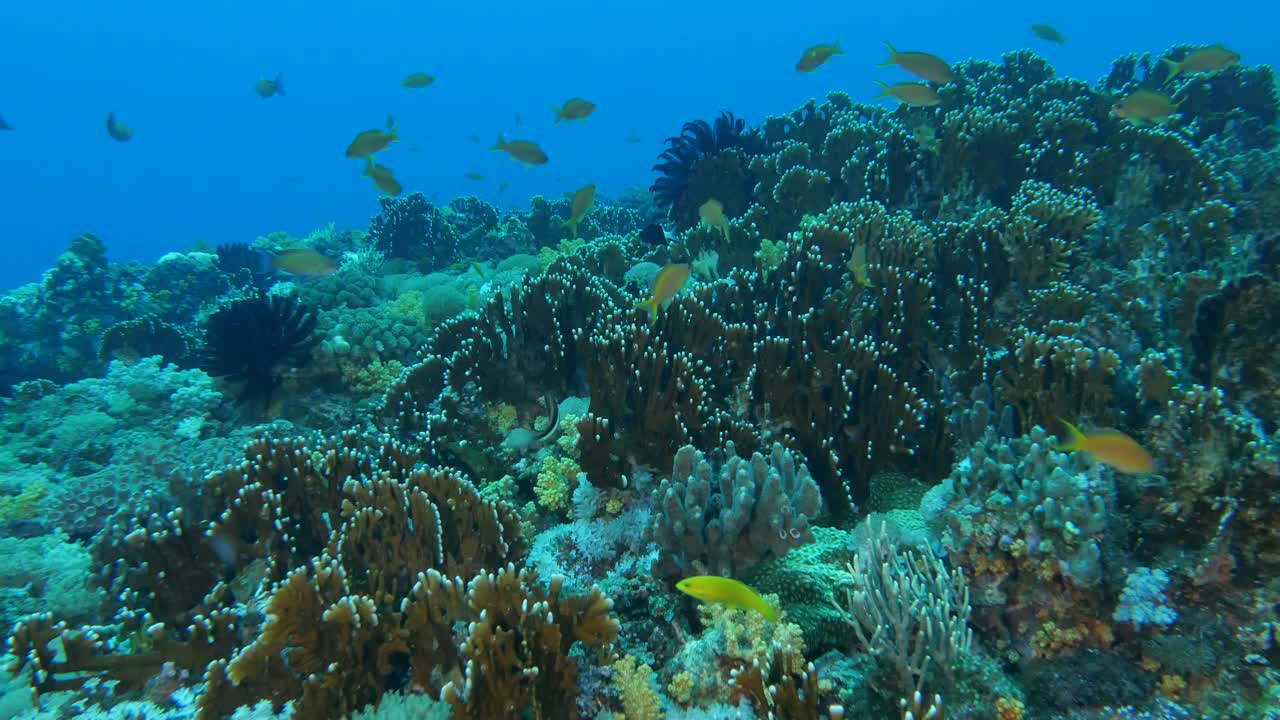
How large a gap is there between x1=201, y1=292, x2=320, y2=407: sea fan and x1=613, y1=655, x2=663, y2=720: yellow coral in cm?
615

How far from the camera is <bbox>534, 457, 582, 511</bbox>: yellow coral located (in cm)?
472

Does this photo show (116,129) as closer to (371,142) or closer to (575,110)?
(371,142)

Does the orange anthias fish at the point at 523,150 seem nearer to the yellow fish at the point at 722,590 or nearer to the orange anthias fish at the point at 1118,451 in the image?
the yellow fish at the point at 722,590

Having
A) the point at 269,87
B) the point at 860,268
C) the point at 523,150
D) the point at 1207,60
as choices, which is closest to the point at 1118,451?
the point at 860,268

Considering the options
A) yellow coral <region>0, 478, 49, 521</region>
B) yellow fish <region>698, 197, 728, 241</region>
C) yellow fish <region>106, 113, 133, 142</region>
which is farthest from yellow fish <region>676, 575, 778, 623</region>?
yellow fish <region>106, 113, 133, 142</region>

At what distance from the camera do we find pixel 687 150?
11.6 meters

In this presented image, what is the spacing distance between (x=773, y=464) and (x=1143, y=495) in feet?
6.90

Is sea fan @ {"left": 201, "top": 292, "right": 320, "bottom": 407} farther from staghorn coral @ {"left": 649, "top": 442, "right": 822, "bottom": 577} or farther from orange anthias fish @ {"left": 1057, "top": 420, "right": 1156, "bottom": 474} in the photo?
orange anthias fish @ {"left": 1057, "top": 420, "right": 1156, "bottom": 474}

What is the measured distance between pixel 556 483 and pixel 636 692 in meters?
2.01

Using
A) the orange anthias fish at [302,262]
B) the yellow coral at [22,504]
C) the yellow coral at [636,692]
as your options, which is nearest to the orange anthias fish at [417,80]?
the orange anthias fish at [302,262]

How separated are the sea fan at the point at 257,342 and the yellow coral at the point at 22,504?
6.26ft

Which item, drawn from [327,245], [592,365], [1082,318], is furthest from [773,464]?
[327,245]

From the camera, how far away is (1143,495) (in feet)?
10.8

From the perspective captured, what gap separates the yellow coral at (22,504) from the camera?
569 cm
